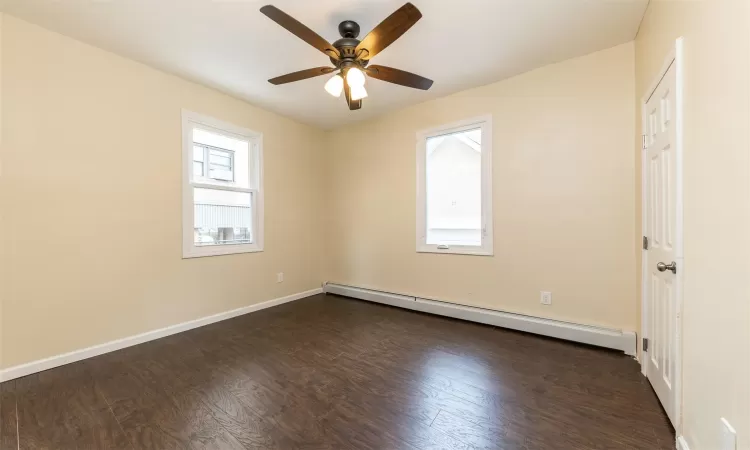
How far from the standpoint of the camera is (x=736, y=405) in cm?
101

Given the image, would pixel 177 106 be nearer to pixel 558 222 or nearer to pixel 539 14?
pixel 539 14

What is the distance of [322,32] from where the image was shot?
7.75ft

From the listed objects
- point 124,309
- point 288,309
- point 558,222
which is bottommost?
point 288,309

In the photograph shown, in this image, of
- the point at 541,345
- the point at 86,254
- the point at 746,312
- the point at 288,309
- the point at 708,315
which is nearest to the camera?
the point at 746,312

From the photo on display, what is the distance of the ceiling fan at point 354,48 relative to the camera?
1737 millimetres

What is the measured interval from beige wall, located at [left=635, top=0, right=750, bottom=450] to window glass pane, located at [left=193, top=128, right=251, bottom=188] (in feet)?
13.2

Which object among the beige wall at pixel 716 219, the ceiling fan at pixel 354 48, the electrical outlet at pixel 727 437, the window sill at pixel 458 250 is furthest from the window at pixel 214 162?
the electrical outlet at pixel 727 437

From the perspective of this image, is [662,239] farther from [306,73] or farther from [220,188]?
[220,188]

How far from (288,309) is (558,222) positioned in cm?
336

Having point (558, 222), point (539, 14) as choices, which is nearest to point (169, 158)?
point (539, 14)

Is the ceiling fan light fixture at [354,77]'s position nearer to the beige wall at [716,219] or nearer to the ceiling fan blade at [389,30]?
the ceiling fan blade at [389,30]

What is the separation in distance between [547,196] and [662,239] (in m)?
1.20

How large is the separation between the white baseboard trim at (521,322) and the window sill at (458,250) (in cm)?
62

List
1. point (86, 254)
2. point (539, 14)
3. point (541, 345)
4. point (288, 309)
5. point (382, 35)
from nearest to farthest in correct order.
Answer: point (382, 35), point (539, 14), point (86, 254), point (541, 345), point (288, 309)
